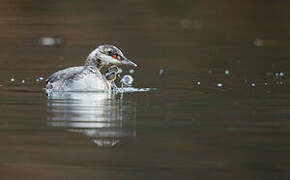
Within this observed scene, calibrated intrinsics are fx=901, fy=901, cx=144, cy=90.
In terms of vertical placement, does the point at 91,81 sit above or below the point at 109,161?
above

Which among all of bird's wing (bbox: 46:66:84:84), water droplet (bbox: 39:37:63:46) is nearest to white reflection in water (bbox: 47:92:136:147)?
bird's wing (bbox: 46:66:84:84)

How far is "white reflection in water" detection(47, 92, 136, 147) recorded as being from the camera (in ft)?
29.6

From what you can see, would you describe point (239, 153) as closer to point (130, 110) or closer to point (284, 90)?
point (130, 110)

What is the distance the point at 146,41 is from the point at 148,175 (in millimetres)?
12992

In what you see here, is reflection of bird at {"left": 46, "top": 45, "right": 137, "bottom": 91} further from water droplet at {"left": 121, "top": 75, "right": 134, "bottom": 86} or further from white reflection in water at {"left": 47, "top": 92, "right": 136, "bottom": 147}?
water droplet at {"left": 121, "top": 75, "right": 134, "bottom": 86}

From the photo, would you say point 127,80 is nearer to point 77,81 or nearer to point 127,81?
point 127,81

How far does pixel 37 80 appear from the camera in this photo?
537 inches

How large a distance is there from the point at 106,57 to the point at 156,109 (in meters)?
2.70

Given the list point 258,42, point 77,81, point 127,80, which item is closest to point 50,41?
point 258,42

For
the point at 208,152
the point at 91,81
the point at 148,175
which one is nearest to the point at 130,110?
the point at 91,81

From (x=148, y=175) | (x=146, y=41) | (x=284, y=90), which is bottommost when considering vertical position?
(x=148, y=175)

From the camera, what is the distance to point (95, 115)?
10148mm

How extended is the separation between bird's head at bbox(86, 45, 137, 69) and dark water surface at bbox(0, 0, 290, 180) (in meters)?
0.47

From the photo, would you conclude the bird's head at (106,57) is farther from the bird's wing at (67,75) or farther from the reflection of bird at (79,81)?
the bird's wing at (67,75)
